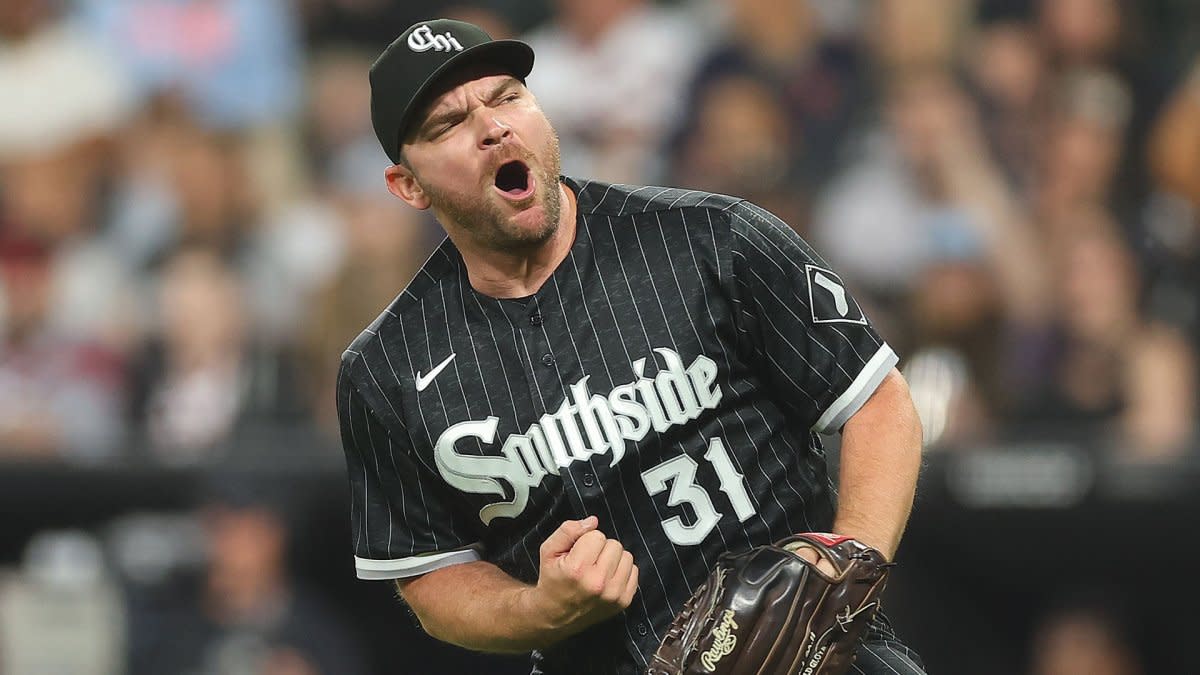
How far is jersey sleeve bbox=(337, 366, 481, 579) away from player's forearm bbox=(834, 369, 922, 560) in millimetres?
720

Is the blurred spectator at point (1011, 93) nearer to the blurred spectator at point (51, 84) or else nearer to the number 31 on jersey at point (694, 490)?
the number 31 on jersey at point (694, 490)

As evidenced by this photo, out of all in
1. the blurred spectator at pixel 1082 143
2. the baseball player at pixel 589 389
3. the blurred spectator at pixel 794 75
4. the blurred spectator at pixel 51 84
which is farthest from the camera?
the blurred spectator at pixel 51 84

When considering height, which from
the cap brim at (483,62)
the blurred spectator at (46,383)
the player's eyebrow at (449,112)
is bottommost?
the blurred spectator at (46,383)

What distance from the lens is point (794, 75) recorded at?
700 centimetres

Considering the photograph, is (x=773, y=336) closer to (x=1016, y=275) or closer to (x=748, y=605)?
(x=748, y=605)

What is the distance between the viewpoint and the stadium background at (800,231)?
5.98m

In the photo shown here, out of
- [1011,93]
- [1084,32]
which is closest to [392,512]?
[1011,93]

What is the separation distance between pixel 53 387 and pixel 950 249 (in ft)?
12.4

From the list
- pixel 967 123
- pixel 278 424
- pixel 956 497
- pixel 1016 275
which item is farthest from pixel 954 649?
pixel 278 424

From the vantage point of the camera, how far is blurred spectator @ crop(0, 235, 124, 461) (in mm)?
6770

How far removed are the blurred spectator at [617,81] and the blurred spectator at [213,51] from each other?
1369mm

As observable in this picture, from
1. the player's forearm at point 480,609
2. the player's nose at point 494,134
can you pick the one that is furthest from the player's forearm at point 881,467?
the player's nose at point 494,134

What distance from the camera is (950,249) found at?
6387 millimetres

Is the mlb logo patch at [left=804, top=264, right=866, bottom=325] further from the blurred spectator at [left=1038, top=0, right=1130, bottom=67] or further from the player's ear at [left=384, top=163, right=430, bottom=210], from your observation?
the blurred spectator at [left=1038, top=0, right=1130, bottom=67]
